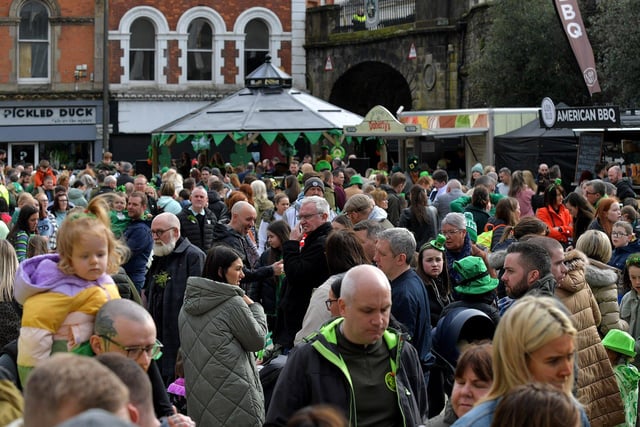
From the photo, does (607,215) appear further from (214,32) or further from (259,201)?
(214,32)

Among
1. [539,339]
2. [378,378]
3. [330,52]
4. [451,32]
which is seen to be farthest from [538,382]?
[330,52]

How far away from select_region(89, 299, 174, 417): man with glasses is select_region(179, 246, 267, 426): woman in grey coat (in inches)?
80.9

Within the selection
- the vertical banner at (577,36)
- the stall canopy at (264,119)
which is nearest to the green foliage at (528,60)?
the stall canopy at (264,119)

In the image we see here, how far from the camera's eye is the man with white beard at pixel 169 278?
31.0 ft

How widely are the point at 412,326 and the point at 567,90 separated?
22.7m

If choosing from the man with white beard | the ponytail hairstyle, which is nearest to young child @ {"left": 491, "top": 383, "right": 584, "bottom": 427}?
the ponytail hairstyle

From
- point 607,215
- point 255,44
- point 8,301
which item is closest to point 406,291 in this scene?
point 8,301

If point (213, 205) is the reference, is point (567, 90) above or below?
above

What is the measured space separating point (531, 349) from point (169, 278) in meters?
5.46

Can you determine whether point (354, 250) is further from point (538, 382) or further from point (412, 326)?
point (538, 382)

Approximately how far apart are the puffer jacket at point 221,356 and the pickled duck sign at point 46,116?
104 ft

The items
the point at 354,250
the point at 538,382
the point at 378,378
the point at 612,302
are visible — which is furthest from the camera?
the point at 612,302

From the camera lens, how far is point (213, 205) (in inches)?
588

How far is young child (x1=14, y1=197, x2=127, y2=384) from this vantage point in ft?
17.4
